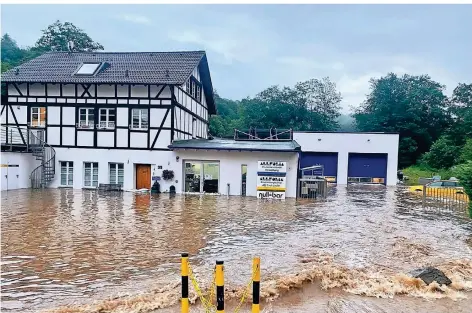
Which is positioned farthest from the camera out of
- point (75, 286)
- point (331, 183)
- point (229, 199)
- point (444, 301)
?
point (331, 183)

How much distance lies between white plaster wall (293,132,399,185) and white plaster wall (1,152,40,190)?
67.9ft

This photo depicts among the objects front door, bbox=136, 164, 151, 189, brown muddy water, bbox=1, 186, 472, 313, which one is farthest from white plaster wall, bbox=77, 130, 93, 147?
brown muddy water, bbox=1, 186, 472, 313

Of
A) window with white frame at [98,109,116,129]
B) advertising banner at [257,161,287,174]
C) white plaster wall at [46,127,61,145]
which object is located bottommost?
advertising banner at [257,161,287,174]

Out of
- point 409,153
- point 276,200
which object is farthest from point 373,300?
point 409,153

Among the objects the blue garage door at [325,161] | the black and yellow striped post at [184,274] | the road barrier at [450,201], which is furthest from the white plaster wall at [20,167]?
the blue garage door at [325,161]

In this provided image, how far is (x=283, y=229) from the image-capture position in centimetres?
1150

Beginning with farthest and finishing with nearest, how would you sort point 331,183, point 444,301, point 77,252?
point 331,183, point 77,252, point 444,301

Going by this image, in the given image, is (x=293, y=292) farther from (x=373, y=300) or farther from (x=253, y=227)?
(x=253, y=227)

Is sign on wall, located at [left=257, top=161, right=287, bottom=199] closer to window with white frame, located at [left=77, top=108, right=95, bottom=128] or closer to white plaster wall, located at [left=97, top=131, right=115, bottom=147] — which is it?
white plaster wall, located at [left=97, top=131, right=115, bottom=147]

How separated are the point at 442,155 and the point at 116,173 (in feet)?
108

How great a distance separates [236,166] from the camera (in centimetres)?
2144

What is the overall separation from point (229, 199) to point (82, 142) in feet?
32.1

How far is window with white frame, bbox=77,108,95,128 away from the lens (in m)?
23.1

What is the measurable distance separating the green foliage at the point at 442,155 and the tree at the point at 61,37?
145 feet
